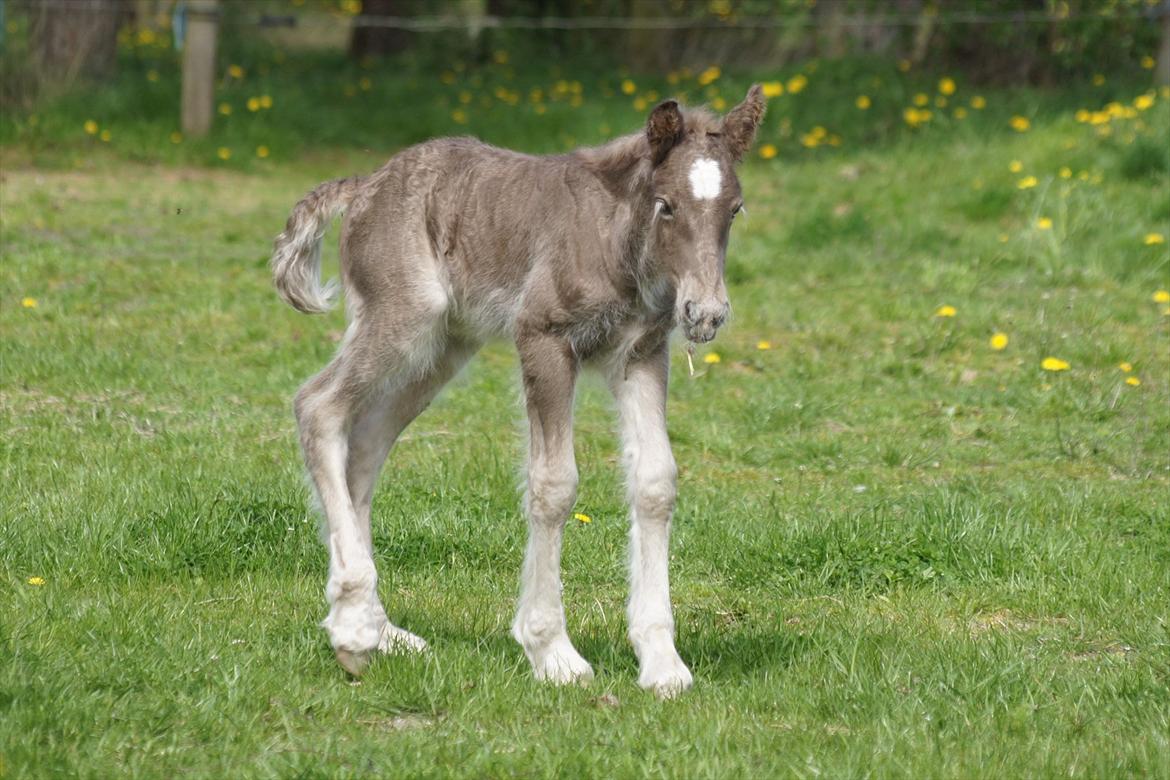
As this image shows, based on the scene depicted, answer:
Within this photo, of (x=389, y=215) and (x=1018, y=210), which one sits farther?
(x=1018, y=210)

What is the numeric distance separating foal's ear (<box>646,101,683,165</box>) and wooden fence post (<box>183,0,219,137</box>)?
9.51m

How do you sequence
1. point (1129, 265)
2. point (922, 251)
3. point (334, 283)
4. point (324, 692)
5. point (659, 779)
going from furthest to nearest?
point (922, 251)
point (1129, 265)
point (334, 283)
point (324, 692)
point (659, 779)

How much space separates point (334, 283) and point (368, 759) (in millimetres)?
2128

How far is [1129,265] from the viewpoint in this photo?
973 cm

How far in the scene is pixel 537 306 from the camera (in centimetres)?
464

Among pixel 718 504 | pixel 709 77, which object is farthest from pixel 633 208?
pixel 709 77

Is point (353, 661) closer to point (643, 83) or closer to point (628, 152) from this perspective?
point (628, 152)

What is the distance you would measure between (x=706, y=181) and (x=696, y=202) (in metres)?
0.06

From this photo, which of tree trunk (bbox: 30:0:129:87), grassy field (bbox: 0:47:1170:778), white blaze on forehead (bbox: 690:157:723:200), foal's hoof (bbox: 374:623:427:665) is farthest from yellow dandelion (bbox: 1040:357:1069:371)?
tree trunk (bbox: 30:0:129:87)

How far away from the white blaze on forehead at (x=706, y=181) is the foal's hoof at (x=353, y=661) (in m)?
1.59

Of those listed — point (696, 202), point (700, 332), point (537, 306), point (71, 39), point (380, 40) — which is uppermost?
point (696, 202)

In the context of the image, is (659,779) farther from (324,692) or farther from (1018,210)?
(1018,210)

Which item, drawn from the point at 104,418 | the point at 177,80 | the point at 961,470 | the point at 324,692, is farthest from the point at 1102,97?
the point at 324,692

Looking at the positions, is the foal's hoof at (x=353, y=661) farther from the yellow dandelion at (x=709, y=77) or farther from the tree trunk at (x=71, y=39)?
the yellow dandelion at (x=709, y=77)
